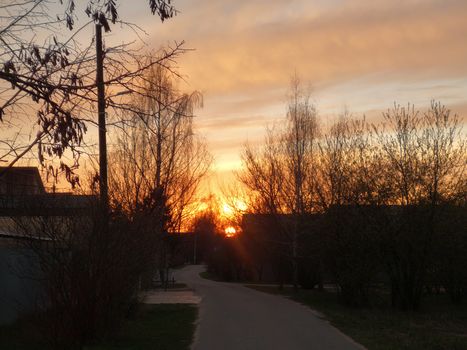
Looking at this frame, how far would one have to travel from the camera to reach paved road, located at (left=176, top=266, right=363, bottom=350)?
1320 centimetres

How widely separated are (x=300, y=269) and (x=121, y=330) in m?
24.4

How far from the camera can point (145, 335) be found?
14.7m

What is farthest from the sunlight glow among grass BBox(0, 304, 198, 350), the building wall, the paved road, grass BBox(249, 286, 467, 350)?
the building wall

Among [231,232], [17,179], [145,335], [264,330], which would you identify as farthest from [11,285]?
[231,232]

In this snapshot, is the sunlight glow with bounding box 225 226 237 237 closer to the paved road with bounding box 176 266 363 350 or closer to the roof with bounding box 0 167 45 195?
the paved road with bounding box 176 266 363 350

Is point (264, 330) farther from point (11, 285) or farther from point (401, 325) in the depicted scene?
point (11, 285)

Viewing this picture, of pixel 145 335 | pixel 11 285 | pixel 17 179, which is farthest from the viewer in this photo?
pixel 11 285

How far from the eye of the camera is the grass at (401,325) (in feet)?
45.7

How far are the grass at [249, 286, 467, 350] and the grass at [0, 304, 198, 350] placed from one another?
410 centimetres

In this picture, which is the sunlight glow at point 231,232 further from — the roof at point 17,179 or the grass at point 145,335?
the roof at point 17,179

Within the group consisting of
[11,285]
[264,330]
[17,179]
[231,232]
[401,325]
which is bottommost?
[401,325]

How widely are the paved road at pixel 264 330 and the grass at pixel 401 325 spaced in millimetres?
562

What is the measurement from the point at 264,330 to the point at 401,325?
4.81 metres

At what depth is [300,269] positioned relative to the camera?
37625 mm
